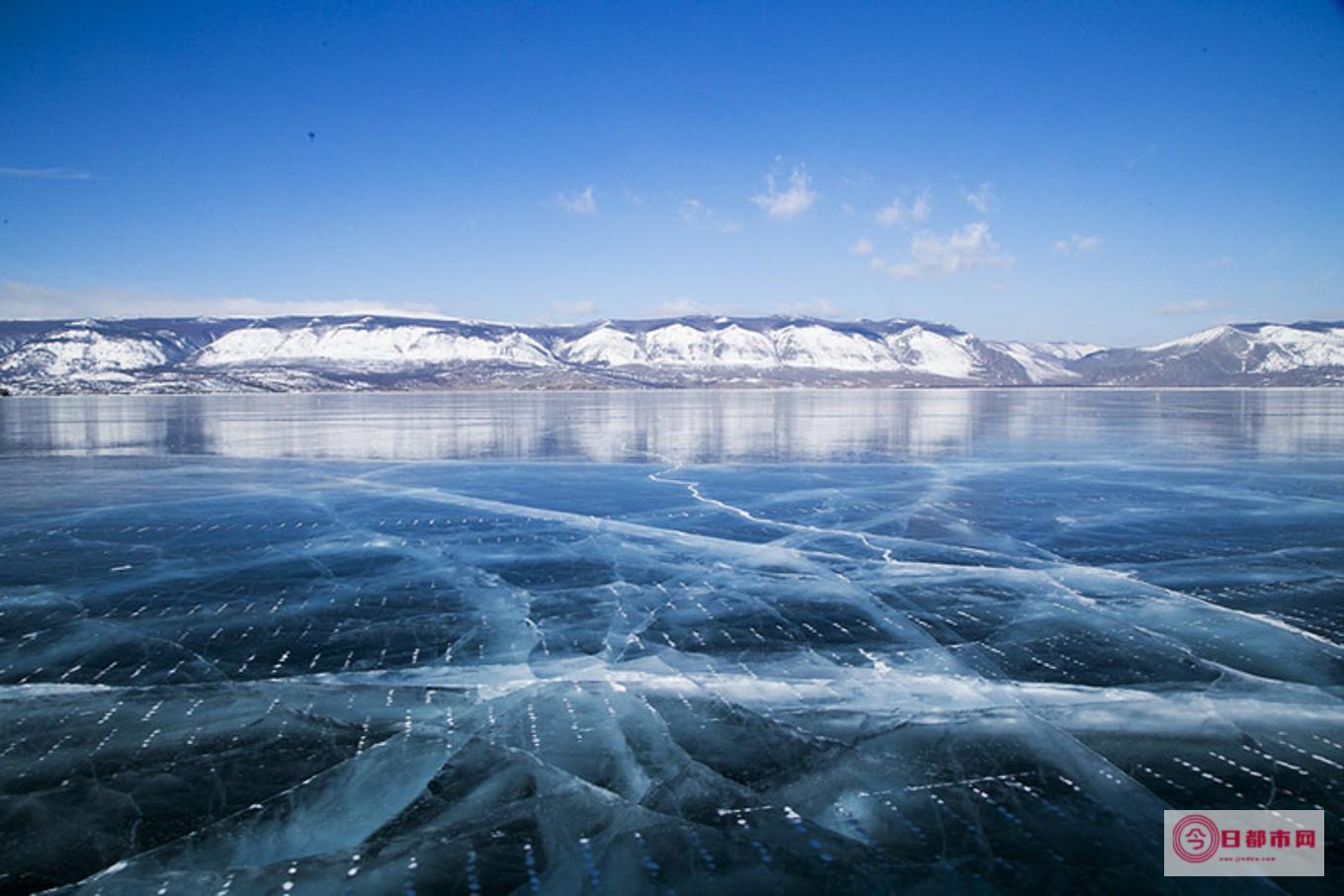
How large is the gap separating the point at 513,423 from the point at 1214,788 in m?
51.2

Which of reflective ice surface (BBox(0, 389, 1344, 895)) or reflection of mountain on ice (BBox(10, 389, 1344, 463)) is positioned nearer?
reflective ice surface (BBox(0, 389, 1344, 895))

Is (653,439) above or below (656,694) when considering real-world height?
above

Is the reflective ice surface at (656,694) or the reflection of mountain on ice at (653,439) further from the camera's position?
the reflection of mountain on ice at (653,439)

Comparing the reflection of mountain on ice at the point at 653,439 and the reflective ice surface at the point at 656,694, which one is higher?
the reflection of mountain on ice at the point at 653,439

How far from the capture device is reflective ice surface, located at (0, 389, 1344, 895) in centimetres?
509

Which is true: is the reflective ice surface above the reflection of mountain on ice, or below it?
below

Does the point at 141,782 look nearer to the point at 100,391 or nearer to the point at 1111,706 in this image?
the point at 1111,706

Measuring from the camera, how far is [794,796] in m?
5.71

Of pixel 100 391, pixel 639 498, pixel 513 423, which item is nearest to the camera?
pixel 639 498

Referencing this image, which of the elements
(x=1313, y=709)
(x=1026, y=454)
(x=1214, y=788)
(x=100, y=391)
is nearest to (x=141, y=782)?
(x=1214, y=788)

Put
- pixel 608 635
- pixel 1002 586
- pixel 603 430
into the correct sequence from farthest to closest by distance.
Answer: pixel 603 430 → pixel 1002 586 → pixel 608 635

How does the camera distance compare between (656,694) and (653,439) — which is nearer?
(656,694)

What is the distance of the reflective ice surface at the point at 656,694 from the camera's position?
5.09 m

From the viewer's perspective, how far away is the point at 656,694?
7.63 meters
